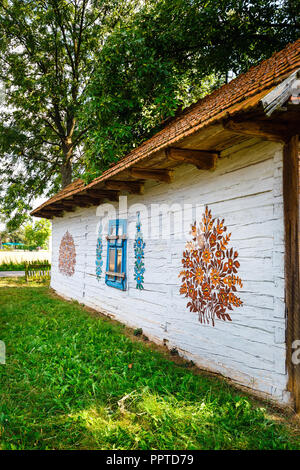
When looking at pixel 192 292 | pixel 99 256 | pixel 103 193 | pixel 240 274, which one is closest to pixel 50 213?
pixel 99 256

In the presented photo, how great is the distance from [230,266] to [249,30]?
7541 mm

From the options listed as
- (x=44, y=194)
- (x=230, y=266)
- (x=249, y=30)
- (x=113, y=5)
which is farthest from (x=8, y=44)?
(x=230, y=266)

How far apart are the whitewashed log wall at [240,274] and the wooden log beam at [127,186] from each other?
13.2 inches

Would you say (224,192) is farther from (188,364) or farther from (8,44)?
(8,44)

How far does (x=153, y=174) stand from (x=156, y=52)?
460cm

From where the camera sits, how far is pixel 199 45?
27.2 ft

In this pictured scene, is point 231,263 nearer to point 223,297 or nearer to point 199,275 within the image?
point 223,297

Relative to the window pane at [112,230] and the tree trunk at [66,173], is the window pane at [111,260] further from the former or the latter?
the tree trunk at [66,173]

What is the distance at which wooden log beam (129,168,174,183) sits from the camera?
499 centimetres

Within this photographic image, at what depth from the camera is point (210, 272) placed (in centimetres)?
425

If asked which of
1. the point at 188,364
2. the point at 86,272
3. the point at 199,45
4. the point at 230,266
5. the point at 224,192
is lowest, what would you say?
the point at 188,364

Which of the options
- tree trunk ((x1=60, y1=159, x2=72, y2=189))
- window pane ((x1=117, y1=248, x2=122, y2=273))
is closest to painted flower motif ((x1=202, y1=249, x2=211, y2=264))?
window pane ((x1=117, y1=248, x2=122, y2=273))
